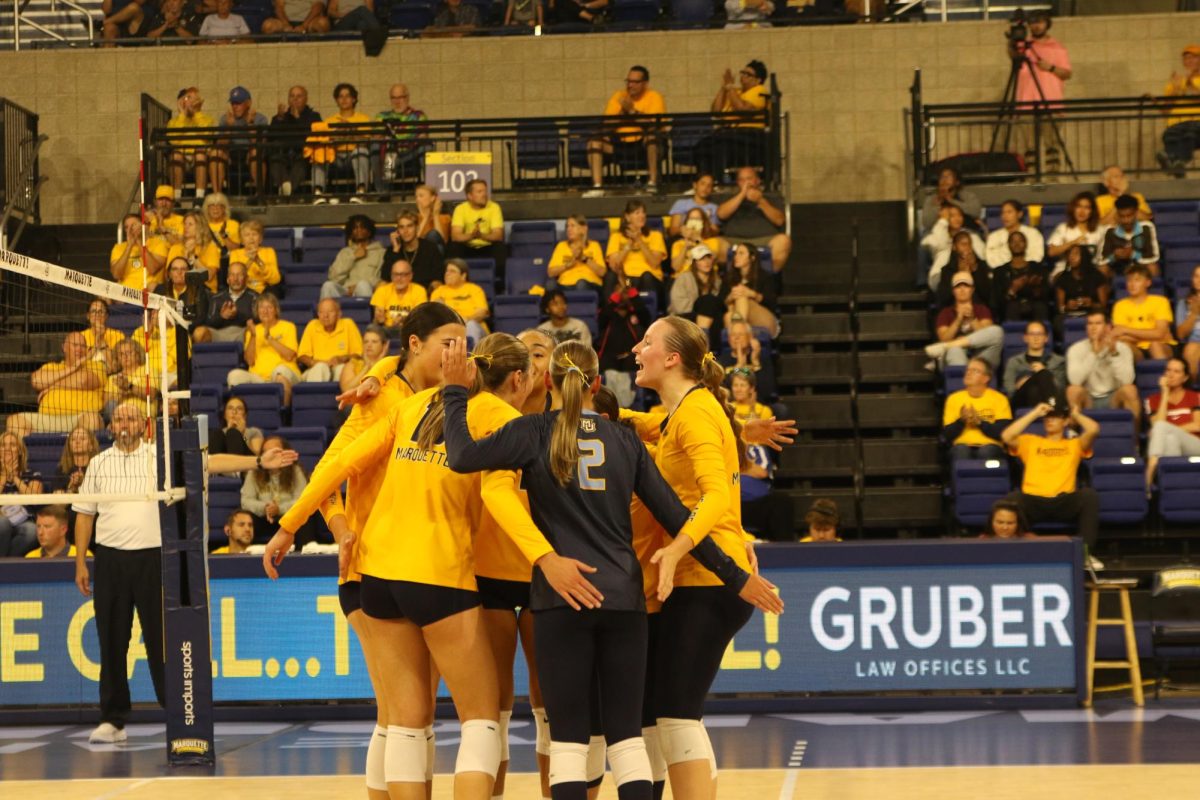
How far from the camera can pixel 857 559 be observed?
1117 centimetres

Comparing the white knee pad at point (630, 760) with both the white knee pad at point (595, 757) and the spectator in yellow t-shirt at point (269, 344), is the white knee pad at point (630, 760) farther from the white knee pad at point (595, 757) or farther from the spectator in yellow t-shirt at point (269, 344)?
the spectator in yellow t-shirt at point (269, 344)

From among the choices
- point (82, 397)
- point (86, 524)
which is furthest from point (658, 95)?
point (86, 524)

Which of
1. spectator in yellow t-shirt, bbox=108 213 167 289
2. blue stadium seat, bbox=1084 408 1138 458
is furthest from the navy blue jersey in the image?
spectator in yellow t-shirt, bbox=108 213 167 289

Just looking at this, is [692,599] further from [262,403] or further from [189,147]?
[189,147]

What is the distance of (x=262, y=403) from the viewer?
585 inches

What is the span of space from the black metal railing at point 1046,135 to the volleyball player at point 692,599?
12455 mm

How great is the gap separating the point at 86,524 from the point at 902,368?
28.0 ft

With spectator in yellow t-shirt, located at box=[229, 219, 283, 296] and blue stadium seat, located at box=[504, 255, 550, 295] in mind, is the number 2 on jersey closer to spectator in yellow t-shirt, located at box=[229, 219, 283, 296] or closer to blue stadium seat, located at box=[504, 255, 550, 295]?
blue stadium seat, located at box=[504, 255, 550, 295]

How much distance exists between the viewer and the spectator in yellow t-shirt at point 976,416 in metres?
14.0

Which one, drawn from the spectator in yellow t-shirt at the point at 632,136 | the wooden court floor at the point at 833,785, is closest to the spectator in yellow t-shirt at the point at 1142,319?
the spectator in yellow t-shirt at the point at 632,136

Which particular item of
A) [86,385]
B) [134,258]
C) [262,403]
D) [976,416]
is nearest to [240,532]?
[86,385]

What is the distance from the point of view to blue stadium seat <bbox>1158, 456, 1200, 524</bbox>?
527 inches

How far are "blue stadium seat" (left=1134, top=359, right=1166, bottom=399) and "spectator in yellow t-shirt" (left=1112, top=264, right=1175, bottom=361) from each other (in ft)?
0.83

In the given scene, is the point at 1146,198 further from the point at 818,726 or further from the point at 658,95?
the point at 818,726
